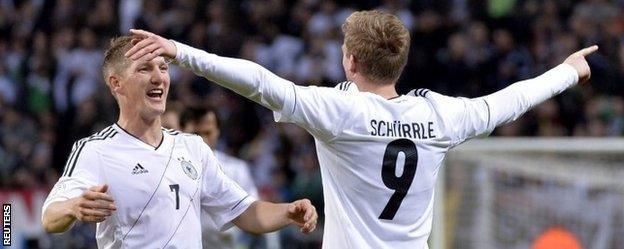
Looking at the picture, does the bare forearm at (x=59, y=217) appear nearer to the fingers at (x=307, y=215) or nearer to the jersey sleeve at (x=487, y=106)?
the fingers at (x=307, y=215)

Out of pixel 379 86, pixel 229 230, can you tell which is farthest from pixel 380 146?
pixel 229 230

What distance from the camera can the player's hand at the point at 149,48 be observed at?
4684 millimetres

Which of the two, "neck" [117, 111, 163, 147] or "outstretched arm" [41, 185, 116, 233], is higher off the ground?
"neck" [117, 111, 163, 147]

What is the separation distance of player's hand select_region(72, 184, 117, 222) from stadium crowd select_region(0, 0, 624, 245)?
764 cm

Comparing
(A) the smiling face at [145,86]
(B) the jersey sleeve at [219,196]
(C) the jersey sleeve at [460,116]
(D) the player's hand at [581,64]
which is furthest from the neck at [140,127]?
(D) the player's hand at [581,64]

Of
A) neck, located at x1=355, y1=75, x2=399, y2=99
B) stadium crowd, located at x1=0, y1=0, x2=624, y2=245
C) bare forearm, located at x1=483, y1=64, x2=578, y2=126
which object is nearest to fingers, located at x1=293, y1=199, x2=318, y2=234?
neck, located at x1=355, y1=75, x2=399, y2=99

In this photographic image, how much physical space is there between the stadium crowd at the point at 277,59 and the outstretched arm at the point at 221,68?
7678 millimetres

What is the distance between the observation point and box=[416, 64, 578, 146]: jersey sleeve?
17.9ft

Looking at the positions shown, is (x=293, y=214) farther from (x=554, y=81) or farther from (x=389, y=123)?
(x=554, y=81)

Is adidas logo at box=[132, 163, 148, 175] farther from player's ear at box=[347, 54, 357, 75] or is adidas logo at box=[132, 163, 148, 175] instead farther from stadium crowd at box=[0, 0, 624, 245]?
stadium crowd at box=[0, 0, 624, 245]

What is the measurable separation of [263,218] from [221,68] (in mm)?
1165

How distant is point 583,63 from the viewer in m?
5.86

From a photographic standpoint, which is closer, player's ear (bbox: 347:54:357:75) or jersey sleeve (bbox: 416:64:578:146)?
player's ear (bbox: 347:54:357:75)

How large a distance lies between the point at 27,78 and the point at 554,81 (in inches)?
460
